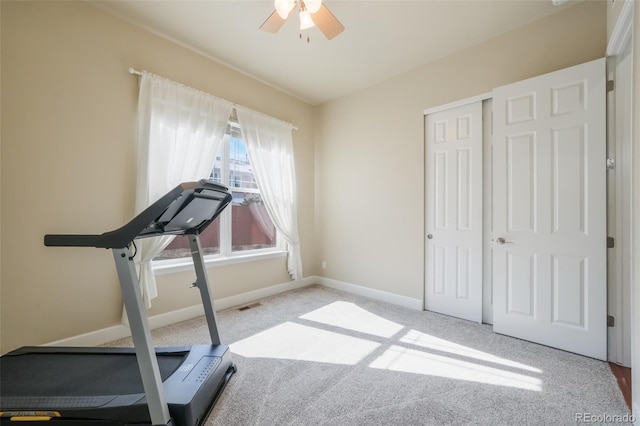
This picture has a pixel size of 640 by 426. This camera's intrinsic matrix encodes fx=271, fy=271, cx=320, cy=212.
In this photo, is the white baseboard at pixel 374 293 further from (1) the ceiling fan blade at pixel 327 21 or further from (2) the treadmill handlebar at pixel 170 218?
(1) the ceiling fan blade at pixel 327 21

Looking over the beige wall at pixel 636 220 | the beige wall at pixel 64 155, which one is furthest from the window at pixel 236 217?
the beige wall at pixel 636 220

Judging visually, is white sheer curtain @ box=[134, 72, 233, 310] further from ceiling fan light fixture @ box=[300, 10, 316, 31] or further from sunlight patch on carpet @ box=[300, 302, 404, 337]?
sunlight patch on carpet @ box=[300, 302, 404, 337]

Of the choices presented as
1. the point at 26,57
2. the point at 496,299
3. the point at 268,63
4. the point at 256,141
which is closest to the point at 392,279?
the point at 496,299

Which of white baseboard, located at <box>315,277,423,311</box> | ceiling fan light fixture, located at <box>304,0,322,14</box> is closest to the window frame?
white baseboard, located at <box>315,277,423,311</box>

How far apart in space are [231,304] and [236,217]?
1150 millimetres

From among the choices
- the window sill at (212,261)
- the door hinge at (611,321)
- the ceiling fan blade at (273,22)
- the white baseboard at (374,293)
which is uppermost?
the ceiling fan blade at (273,22)

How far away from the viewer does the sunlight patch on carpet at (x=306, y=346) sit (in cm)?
232

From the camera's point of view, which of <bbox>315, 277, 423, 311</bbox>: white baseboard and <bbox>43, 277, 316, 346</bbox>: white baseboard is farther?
<bbox>315, 277, 423, 311</bbox>: white baseboard

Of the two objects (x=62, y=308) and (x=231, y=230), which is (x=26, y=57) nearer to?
(x=62, y=308)

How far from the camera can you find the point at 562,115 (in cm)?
241

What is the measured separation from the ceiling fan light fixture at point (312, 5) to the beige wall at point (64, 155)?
182 centimetres

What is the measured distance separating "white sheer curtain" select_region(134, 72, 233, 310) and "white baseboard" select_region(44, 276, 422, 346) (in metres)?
0.34

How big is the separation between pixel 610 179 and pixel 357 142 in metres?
2.76

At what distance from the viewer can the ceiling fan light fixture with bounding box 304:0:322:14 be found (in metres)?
2.00
